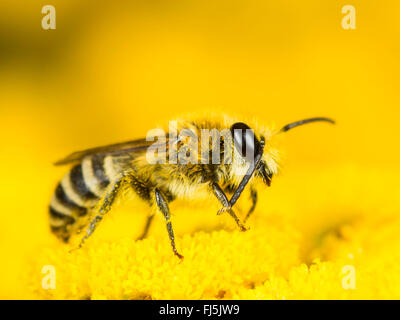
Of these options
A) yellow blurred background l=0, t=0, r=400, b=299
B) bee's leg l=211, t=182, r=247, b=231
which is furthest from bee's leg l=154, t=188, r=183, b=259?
yellow blurred background l=0, t=0, r=400, b=299

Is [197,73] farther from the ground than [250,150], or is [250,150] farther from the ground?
[197,73]

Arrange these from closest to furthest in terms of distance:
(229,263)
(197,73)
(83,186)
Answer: (229,263) < (83,186) < (197,73)

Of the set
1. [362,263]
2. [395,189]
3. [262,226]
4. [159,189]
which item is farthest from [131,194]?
[395,189]

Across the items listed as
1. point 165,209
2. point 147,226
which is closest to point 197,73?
point 147,226

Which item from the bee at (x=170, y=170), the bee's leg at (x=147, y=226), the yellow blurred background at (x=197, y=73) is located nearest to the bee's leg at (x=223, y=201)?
the bee at (x=170, y=170)

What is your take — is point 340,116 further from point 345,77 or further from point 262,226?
point 262,226

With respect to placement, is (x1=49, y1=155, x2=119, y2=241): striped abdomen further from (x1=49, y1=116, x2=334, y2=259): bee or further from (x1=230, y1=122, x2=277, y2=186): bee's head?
(x1=230, y1=122, x2=277, y2=186): bee's head

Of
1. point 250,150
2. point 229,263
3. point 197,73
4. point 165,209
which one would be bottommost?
point 229,263

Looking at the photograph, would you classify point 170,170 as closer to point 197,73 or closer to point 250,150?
point 250,150
